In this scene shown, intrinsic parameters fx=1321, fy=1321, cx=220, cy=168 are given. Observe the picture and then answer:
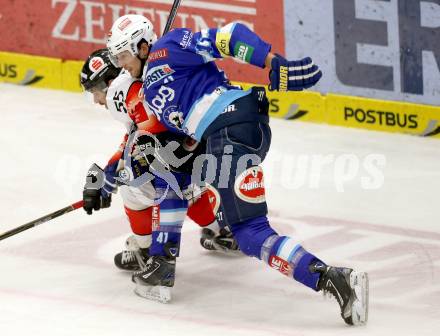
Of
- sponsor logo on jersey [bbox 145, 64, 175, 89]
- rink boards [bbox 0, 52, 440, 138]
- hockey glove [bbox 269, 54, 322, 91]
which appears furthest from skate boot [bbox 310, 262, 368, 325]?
rink boards [bbox 0, 52, 440, 138]

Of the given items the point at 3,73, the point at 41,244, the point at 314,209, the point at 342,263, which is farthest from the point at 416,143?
the point at 3,73

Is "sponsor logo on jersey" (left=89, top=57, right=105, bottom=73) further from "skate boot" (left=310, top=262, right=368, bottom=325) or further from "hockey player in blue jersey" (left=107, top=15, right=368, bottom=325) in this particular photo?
"skate boot" (left=310, top=262, right=368, bottom=325)

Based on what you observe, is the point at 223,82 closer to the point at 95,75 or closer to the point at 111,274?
the point at 95,75

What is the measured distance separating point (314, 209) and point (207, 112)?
1934mm

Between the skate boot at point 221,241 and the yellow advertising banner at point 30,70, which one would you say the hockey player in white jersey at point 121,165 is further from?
the yellow advertising banner at point 30,70

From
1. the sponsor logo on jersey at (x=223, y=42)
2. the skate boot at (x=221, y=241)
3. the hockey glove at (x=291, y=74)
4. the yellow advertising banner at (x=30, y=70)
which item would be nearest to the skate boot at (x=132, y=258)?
the skate boot at (x=221, y=241)

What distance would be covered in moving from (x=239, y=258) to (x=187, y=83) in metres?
1.32

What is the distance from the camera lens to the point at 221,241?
7504 mm

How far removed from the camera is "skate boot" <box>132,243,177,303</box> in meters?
6.74

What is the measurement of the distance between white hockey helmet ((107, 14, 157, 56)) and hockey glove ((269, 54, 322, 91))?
0.85 metres

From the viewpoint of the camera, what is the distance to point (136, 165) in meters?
→ 6.91

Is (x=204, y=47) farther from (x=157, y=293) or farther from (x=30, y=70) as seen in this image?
(x=30, y=70)

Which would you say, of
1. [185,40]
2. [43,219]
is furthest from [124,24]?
[43,219]

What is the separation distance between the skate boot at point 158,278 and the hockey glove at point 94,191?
44 centimetres
